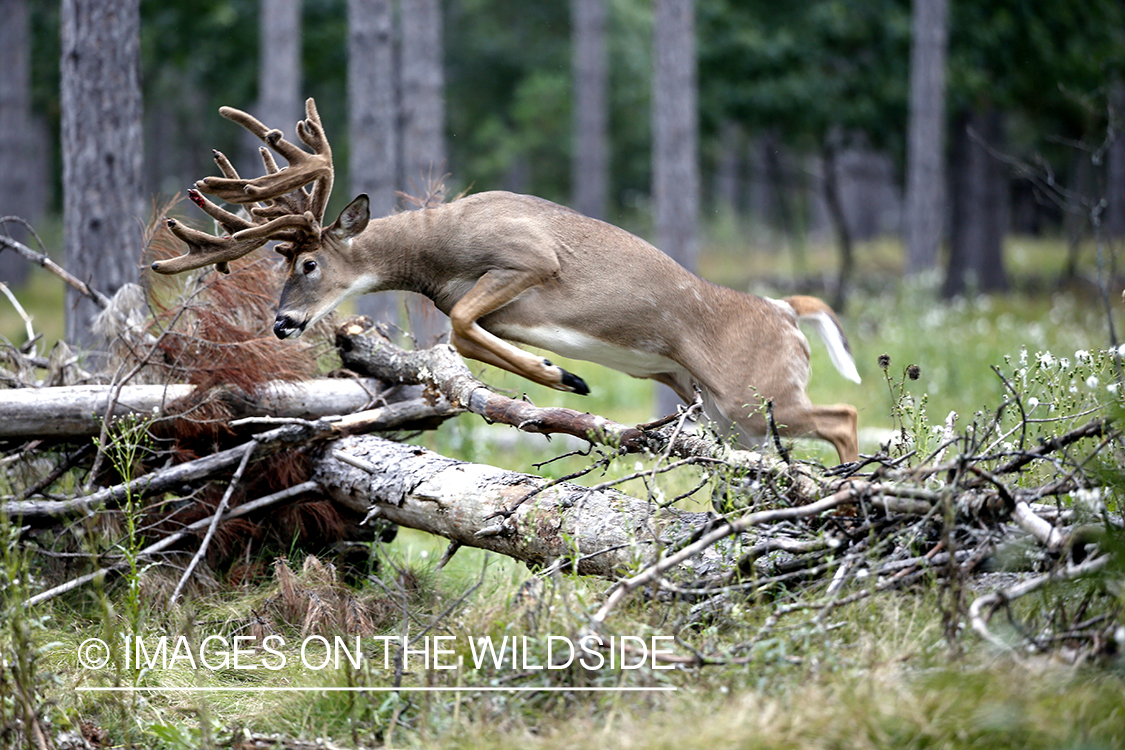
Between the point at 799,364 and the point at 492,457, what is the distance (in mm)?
4432

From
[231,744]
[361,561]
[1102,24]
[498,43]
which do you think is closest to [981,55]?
[1102,24]

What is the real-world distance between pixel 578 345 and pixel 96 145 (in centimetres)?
369

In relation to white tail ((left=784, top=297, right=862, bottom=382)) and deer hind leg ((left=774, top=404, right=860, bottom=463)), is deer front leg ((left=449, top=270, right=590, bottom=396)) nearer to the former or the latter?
deer hind leg ((left=774, top=404, right=860, bottom=463))

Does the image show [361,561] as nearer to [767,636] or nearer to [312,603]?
[312,603]

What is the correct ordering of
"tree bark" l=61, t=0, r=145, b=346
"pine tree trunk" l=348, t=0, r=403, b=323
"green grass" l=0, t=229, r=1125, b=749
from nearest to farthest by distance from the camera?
1. "green grass" l=0, t=229, r=1125, b=749
2. "tree bark" l=61, t=0, r=145, b=346
3. "pine tree trunk" l=348, t=0, r=403, b=323

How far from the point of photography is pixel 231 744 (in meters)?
3.45

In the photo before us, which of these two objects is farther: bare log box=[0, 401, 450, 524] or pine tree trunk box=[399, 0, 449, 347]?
pine tree trunk box=[399, 0, 449, 347]

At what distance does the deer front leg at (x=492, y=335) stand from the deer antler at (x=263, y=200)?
2.93 feet

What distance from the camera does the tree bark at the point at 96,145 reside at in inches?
261

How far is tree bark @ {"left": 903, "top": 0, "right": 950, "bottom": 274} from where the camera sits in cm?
1595

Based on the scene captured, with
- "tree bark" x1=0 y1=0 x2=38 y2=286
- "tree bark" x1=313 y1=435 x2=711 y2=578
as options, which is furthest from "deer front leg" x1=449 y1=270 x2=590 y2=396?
"tree bark" x1=0 y1=0 x2=38 y2=286

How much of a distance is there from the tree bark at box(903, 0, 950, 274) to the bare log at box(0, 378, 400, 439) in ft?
43.4

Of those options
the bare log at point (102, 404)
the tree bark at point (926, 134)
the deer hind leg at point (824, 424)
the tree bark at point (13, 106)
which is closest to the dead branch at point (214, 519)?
the bare log at point (102, 404)

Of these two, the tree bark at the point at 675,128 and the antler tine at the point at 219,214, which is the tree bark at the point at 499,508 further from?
the tree bark at the point at 675,128
